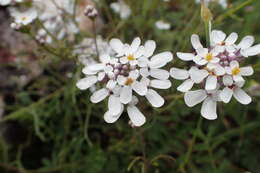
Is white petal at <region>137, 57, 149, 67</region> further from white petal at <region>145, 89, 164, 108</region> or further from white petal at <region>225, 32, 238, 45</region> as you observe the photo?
white petal at <region>225, 32, 238, 45</region>

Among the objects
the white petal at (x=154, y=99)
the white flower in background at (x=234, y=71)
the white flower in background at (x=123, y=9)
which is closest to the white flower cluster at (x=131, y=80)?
the white petal at (x=154, y=99)

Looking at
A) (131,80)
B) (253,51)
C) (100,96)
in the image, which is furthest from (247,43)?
(100,96)

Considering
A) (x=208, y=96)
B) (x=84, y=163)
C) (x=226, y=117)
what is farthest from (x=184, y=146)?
(x=208, y=96)

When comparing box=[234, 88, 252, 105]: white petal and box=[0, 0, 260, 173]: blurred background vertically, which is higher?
box=[234, 88, 252, 105]: white petal

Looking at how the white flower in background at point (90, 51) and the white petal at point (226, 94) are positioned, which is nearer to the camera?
the white petal at point (226, 94)

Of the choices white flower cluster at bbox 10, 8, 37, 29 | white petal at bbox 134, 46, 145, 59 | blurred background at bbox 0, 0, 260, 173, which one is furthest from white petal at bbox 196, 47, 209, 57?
white flower cluster at bbox 10, 8, 37, 29

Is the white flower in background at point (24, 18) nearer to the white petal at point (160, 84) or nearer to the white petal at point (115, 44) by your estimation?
the white petal at point (115, 44)

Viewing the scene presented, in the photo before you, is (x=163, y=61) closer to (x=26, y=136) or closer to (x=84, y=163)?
(x=84, y=163)
